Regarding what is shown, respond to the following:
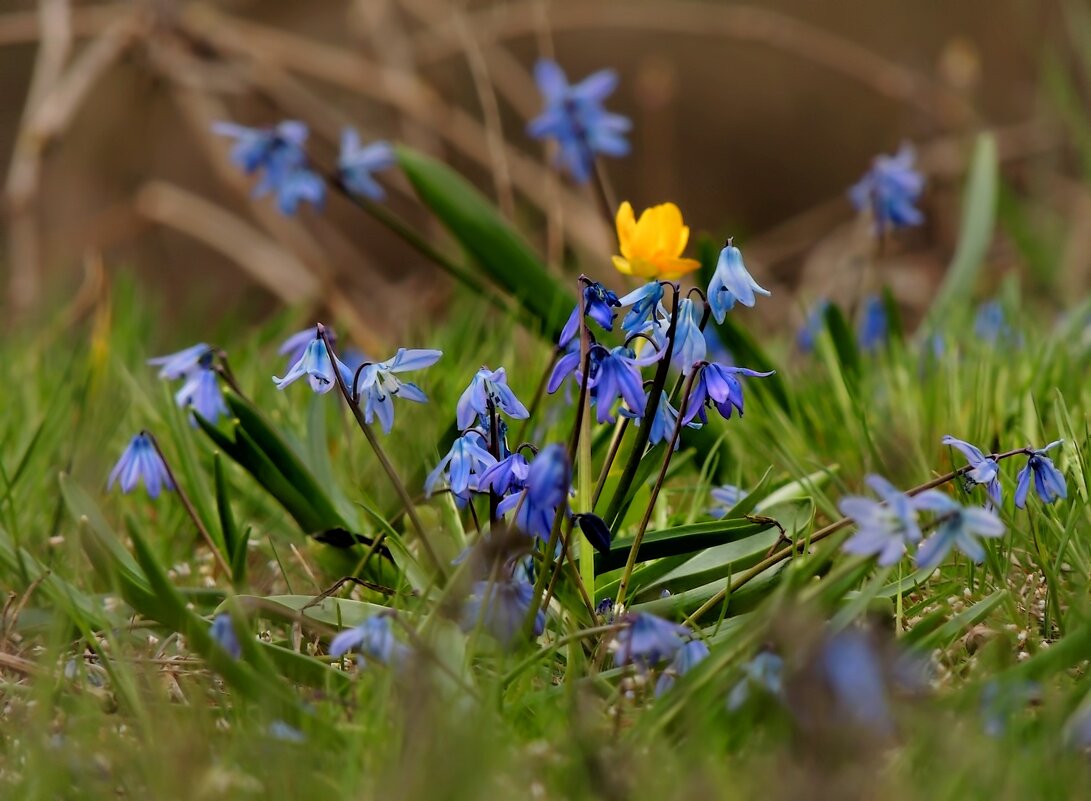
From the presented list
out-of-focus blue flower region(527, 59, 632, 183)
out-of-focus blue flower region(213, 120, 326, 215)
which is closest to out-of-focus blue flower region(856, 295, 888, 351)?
out-of-focus blue flower region(527, 59, 632, 183)

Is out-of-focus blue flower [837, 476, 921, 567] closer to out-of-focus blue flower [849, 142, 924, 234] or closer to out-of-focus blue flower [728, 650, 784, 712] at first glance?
out-of-focus blue flower [728, 650, 784, 712]

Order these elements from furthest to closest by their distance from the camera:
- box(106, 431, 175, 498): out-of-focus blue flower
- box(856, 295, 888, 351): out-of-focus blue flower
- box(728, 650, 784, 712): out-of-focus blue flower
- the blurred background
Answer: the blurred background
box(856, 295, 888, 351): out-of-focus blue flower
box(106, 431, 175, 498): out-of-focus blue flower
box(728, 650, 784, 712): out-of-focus blue flower

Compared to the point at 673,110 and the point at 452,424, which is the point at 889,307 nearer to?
the point at 452,424

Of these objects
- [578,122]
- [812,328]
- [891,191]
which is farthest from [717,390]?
[578,122]

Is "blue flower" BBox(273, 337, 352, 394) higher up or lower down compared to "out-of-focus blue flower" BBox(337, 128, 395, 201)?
lower down

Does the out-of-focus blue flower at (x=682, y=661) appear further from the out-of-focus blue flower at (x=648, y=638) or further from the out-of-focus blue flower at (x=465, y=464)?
the out-of-focus blue flower at (x=465, y=464)

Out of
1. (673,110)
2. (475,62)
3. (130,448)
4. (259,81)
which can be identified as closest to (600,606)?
(130,448)

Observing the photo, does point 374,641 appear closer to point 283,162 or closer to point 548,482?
point 548,482
